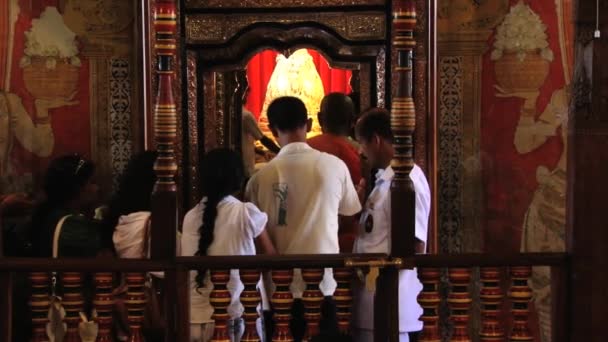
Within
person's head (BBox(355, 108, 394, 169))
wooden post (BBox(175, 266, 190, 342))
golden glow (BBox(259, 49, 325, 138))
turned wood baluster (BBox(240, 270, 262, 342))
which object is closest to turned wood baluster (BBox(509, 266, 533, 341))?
person's head (BBox(355, 108, 394, 169))

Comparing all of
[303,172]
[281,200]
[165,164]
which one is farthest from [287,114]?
[165,164]

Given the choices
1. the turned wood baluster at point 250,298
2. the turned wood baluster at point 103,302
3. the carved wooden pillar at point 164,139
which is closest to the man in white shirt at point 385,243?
the turned wood baluster at point 250,298

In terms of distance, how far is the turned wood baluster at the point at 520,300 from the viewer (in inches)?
160

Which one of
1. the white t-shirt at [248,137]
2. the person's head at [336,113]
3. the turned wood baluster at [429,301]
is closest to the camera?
the turned wood baluster at [429,301]

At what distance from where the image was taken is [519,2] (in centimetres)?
605

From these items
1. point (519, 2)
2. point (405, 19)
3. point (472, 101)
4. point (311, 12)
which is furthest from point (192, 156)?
point (405, 19)

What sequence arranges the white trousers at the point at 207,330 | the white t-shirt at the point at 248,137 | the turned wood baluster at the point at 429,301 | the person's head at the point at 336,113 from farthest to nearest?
1. the white t-shirt at the point at 248,137
2. the person's head at the point at 336,113
3. the white trousers at the point at 207,330
4. the turned wood baluster at the point at 429,301

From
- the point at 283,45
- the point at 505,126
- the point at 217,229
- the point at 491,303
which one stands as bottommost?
the point at 491,303

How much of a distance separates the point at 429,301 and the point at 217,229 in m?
0.89

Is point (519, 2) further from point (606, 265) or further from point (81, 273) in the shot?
point (81, 273)

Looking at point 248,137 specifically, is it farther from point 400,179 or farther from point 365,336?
point 400,179

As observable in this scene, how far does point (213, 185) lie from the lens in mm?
4148

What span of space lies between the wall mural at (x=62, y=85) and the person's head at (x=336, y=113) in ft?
4.58

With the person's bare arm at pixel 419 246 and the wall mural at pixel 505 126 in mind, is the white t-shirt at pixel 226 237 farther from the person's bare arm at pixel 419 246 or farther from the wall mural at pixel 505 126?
the wall mural at pixel 505 126
